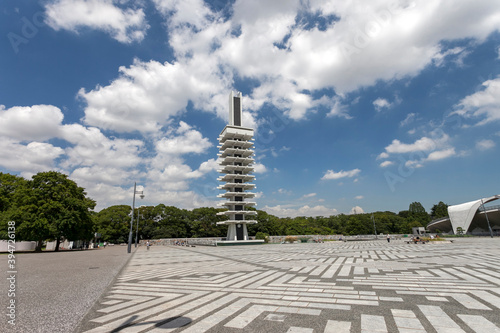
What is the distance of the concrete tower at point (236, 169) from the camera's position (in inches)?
2058

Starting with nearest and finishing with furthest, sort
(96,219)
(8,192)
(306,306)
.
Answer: (306,306)
(8,192)
(96,219)

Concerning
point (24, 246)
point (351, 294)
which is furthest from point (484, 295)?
point (24, 246)

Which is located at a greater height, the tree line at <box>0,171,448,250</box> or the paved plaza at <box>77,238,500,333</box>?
the tree line at <box>0,171,448,250</box>

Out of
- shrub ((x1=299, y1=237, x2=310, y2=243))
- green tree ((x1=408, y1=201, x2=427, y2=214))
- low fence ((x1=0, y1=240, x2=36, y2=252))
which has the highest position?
green tree ((x1=408, y1=201, x2=427, y2=214))

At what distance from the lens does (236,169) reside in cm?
5759

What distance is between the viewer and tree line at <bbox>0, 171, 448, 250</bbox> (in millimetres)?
29906

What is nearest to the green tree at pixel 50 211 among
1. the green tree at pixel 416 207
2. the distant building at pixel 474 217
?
the distant building at pixel 474 217

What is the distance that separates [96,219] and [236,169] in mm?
36558

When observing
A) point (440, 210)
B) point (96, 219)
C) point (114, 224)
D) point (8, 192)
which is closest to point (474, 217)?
point (440, 210)

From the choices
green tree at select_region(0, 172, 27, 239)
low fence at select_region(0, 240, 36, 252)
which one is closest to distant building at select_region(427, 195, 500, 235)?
green tree at select_region(0, 172, 27, 239)

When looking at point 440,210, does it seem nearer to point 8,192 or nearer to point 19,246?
point 19,246

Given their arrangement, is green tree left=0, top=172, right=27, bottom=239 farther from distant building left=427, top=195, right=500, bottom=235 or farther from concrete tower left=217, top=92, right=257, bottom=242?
distant building left=427, top=195, right=500, bottom=235

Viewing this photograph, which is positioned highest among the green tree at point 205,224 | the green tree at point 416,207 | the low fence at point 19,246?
the green tree at point 416,207

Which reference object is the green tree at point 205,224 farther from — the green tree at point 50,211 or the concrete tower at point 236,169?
the green tree at point 50,211
